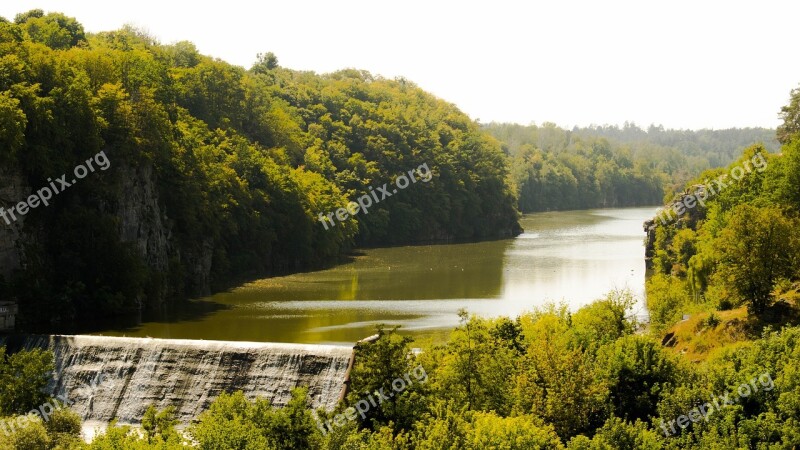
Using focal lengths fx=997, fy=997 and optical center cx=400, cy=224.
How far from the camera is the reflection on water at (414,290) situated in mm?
59344

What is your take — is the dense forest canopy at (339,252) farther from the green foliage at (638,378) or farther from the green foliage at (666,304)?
the green foliage at (666,304)

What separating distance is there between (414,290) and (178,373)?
107ft

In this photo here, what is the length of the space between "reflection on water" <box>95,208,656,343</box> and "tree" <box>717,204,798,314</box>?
17.3 m

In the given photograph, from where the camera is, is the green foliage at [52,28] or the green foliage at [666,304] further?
the green foliage at [52,28]

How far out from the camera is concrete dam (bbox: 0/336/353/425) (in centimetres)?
4453

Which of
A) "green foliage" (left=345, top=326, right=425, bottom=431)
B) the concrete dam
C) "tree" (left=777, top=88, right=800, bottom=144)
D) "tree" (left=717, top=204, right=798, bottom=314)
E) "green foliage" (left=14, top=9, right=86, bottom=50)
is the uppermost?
"green foliage" (left=14, top=9, right=86, bottom=50)

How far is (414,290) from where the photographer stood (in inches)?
3039

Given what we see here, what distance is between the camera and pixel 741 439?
31938 mm

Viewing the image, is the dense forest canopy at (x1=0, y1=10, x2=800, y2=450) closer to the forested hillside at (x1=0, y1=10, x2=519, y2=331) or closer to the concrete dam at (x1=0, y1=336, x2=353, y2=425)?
the forested hillside at (x1=0, y1=10, x2=519, y2=331)

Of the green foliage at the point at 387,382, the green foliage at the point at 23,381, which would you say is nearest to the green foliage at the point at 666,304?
the green foliage at the point at 387,382

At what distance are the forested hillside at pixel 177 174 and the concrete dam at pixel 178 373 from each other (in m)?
12.0

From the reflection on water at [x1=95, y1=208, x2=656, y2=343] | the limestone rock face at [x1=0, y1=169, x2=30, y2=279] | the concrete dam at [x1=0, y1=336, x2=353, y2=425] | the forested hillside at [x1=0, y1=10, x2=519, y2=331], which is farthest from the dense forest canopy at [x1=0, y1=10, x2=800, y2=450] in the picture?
the reflection on water at [x1=95, y1=208, x2=656, y2=343]

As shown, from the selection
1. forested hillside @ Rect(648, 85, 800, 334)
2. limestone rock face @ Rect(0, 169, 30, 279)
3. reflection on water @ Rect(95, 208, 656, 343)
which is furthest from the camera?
reflection on water @ Rect(95, 208, 656, 343)

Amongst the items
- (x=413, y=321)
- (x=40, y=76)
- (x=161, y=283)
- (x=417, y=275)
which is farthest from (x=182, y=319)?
(x=417, y=275)
